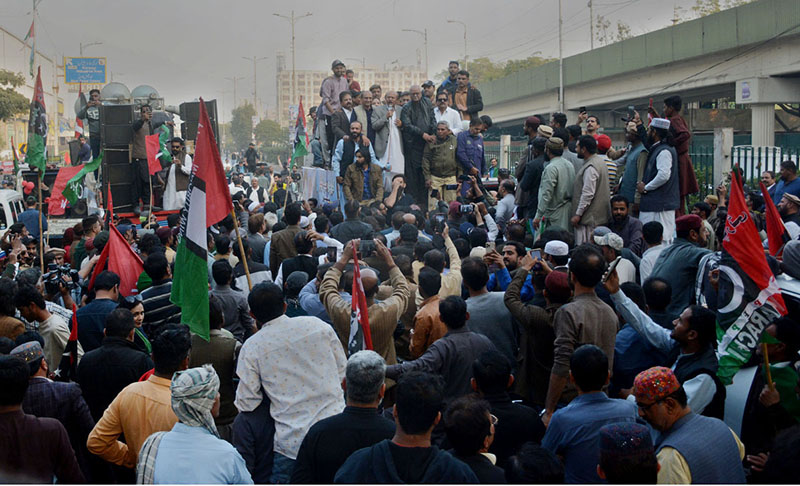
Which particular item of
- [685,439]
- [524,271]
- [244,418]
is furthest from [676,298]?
[244,418]

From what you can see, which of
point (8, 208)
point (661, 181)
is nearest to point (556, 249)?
point (661, 181)

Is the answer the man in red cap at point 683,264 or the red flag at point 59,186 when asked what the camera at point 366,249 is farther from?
the red flag at point 59,186

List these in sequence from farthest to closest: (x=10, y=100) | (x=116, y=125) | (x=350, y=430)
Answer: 1. (x=10, y=100)
2. (x=116, y=125)
3. (x=350, y=430)

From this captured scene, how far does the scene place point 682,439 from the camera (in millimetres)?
3816

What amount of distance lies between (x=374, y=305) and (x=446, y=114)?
1003 centimetres

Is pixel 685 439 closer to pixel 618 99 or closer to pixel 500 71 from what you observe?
pixel 618 99

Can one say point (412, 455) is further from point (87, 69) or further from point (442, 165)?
point (87, 69)

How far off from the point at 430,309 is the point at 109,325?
235 centimetres

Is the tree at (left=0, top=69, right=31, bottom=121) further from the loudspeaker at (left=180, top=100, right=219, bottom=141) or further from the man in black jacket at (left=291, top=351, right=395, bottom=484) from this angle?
the man in black jacket at (left=291, top=351, right=395, bottom=484)

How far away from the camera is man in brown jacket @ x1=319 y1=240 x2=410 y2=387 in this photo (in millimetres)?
5859

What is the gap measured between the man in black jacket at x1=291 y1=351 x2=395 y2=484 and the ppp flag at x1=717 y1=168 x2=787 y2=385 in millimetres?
2003

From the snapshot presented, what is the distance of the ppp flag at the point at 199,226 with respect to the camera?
5641 millimetres

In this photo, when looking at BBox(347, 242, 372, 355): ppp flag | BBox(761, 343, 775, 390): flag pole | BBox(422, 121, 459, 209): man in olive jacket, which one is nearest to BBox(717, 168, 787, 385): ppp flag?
BBox(761, 343, 775, 390): flag pole

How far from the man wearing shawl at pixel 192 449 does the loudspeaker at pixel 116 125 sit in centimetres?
1286
